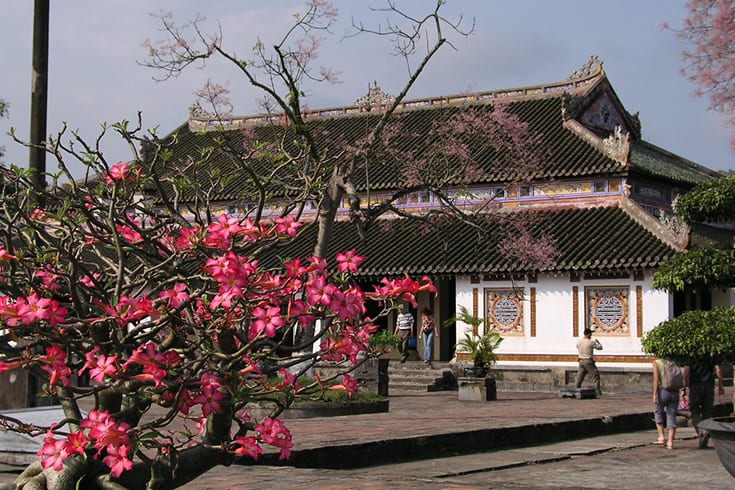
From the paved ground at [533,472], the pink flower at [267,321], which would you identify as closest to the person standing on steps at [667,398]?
the paved ground at [533,472]

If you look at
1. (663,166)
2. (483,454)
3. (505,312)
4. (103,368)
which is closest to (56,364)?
(103,368)

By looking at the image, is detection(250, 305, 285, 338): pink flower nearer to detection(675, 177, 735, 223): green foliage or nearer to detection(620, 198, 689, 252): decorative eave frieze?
detection(675, 177, 735, 223): green foliage

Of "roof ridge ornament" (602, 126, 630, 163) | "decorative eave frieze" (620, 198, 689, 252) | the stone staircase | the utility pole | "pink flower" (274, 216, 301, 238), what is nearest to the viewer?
"pink flower" (274, 216, 301, 238)

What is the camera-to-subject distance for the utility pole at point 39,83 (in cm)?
941

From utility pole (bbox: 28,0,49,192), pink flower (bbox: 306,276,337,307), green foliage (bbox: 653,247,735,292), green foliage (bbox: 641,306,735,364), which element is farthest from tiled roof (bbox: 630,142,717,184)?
pink flower (bbox: 306,276,337,307)

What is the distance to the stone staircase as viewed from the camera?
2417 centimetres

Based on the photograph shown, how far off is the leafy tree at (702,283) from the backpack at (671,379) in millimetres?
576

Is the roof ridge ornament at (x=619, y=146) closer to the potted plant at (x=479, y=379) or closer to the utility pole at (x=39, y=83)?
the potted plant at (x=479, y=379)

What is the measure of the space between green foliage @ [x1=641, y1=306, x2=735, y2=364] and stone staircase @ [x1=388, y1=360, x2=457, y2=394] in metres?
10.4

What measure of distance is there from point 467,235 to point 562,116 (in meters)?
4.97

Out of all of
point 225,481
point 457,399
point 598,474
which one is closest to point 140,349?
point 225,481

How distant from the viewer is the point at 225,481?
7.93 meters

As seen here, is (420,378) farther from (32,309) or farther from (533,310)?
(32,309)

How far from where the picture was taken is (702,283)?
14.3 m
